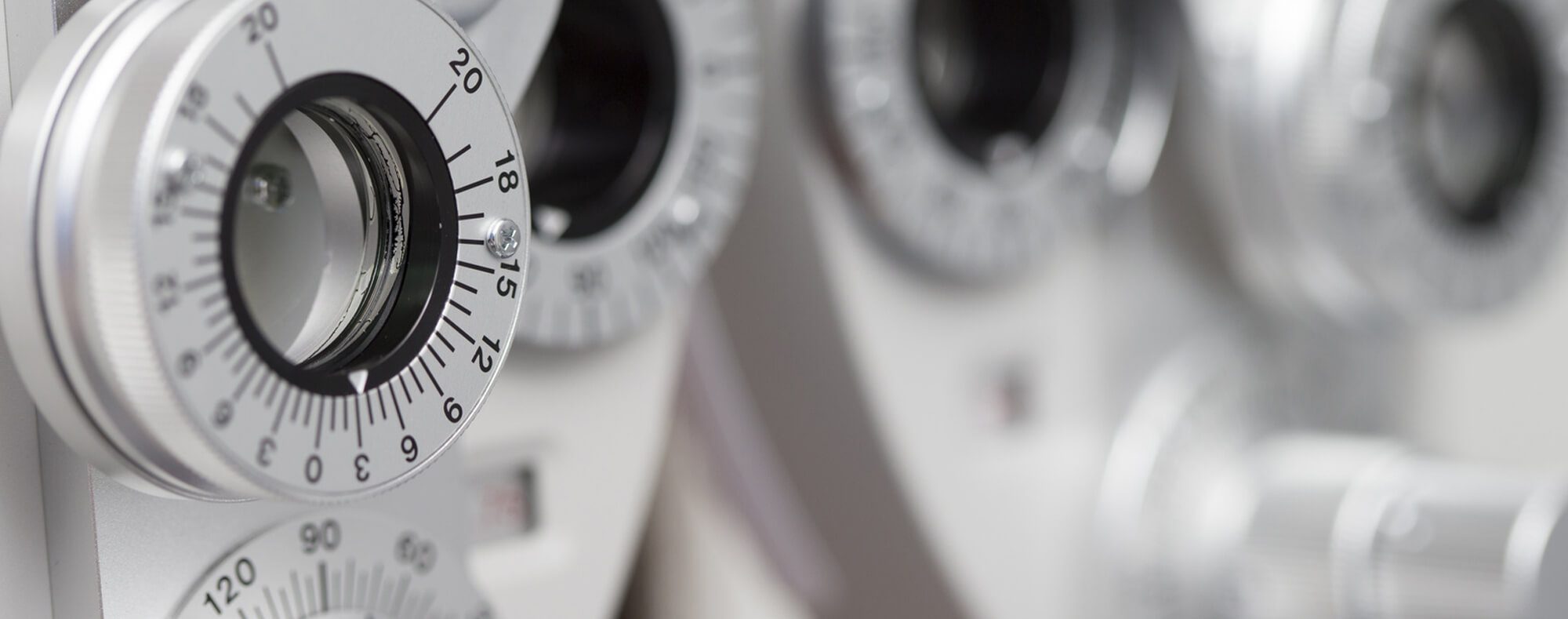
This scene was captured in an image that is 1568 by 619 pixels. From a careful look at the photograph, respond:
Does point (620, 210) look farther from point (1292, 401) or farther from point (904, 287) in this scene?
point (1292, 401)

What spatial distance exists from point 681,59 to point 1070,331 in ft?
0.70

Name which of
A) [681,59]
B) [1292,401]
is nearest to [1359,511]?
[1292,401]

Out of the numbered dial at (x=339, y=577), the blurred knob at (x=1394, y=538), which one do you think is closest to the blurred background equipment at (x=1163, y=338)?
the blurred knob at (x=1394, y=538)

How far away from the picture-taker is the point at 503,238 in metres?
0.25

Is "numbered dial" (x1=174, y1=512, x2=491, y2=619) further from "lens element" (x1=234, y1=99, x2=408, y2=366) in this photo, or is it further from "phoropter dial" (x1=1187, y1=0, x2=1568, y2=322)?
"phoropter dial" (x1=1187, y1=0, x2=1568, y2=322)

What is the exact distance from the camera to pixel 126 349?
0.71ft

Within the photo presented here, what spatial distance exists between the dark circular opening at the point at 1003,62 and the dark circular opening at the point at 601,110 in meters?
0.14

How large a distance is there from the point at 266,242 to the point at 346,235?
1 cm

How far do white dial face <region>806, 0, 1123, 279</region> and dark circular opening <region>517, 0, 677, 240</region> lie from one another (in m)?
0.07

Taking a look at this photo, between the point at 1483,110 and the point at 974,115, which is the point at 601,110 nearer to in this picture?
the point at 974,115

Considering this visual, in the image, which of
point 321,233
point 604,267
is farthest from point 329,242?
point 604,267

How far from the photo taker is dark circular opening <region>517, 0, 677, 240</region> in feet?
1.24

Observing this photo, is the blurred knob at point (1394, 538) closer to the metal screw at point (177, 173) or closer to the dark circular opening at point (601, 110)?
the dark circular opening at point (601, 110)

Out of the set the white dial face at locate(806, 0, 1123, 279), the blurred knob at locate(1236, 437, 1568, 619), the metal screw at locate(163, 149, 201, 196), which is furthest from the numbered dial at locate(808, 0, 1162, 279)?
the metal screw at locate(163, 149, 201, 196)
